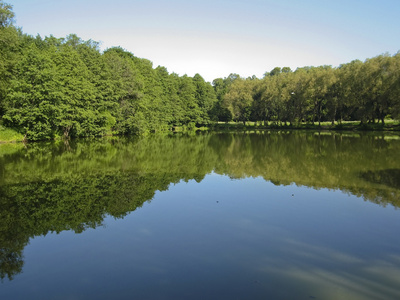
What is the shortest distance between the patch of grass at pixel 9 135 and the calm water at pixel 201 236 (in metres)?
25.2

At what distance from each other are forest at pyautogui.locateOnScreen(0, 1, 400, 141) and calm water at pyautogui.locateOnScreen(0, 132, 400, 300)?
85.1 feet

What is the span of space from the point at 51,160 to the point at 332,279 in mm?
22299

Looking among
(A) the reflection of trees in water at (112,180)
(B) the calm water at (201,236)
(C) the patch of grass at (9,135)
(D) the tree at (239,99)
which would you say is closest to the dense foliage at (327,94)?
(D) the tree at (239,99)

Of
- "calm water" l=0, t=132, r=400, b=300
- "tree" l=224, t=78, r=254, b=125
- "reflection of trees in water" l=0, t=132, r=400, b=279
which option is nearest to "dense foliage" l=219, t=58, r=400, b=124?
"tree" l=224, t=78, r=254, b=125

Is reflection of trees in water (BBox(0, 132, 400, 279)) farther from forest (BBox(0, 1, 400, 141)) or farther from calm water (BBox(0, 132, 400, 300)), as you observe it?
forest (BBox(0, 1, 400, 141))

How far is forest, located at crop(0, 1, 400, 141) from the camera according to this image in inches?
1535

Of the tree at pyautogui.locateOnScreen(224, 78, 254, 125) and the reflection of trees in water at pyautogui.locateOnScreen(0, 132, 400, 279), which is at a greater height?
the tree at pyautogui.locateOnScreen(224, 78, 254, 125)

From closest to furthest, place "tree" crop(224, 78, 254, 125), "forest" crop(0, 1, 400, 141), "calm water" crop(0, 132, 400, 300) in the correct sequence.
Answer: "calm water" crop(0, 132, 400, 300) → "forest" crop(0, 1, 400, 141) → "tree" crop(224, 78, 254, 125)

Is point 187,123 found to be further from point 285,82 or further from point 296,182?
point 296,182

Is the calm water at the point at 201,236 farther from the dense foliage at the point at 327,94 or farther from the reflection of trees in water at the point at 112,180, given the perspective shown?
the dense foliage at the point at 327,94

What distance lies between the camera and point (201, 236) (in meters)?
8.56

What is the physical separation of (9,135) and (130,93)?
870 inches

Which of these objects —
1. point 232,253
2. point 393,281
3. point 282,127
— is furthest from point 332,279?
point 282,127

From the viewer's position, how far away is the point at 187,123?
90188 mm
